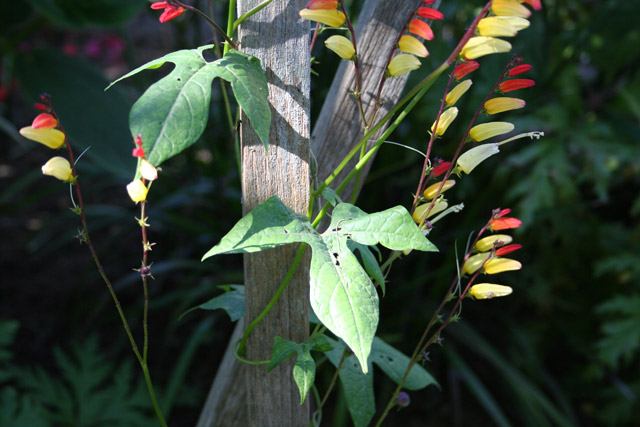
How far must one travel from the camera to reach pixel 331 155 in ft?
2.51

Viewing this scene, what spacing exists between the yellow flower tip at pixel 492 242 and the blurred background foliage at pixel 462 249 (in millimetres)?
1090

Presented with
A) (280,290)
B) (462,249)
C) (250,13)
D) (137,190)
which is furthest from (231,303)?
(462,249)

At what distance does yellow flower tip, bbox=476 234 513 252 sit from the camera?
613 millimetres

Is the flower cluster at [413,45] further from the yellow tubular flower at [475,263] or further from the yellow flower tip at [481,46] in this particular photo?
the yellow tubular flower at [475,263]

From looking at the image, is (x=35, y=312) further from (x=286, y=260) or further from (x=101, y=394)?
(x=286, y=260)

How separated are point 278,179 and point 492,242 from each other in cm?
26

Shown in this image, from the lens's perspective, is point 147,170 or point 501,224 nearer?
point 147,170

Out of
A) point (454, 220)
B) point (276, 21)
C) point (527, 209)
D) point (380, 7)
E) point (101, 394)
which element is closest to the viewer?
point (276, 21)

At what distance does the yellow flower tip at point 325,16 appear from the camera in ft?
1.77

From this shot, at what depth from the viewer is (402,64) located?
585 millimetres

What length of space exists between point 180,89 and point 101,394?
1.28m

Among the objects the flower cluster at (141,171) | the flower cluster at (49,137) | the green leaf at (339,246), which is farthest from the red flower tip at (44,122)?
the green leaf at (339,246)

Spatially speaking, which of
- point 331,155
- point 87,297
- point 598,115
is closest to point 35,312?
point 87,297

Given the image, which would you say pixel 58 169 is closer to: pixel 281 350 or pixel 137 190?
pixel 137 190
